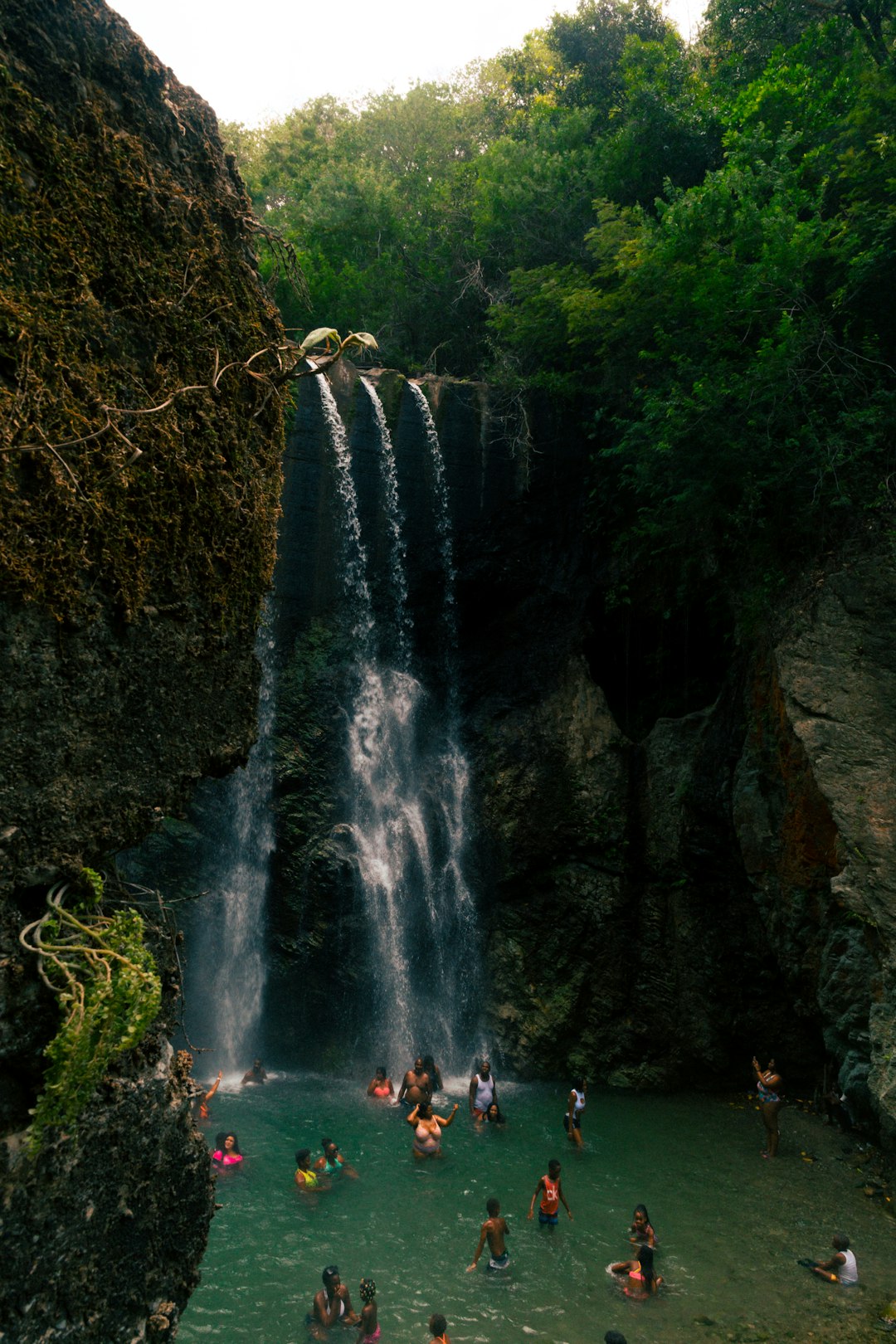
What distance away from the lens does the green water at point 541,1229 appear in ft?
23.1

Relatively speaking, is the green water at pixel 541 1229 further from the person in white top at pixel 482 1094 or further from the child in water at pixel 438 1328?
the child in water at pixel 438 1328

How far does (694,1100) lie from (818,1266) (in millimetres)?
4529

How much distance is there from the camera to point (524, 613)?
51.2 ft

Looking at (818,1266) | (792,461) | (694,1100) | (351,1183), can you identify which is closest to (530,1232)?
(351,1183)

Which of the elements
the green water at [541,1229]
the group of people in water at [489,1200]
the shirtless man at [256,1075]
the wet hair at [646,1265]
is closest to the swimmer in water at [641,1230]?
the group of people in water at [489,1200]

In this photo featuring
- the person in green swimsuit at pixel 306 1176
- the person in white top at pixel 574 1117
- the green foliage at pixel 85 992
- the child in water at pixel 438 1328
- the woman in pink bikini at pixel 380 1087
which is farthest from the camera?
the woman in pink bikini at pixel 380 1087

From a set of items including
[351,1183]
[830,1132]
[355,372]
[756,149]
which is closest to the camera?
[351,1183]

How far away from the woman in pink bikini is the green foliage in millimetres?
9435

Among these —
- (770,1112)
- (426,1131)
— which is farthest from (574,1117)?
(770,1112)

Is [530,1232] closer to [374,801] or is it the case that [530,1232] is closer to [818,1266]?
[818,1266]

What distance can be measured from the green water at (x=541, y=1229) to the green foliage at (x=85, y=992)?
5.23m

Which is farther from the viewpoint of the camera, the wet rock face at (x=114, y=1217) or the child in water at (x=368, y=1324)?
the child in water at (x=368, y=1324)

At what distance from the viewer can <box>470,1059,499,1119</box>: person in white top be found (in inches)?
419

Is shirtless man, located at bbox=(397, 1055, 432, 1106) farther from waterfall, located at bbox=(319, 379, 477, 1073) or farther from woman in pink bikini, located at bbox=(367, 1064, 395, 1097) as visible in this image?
waterfall, located at bbox=(319, 379, 477, 1073)
